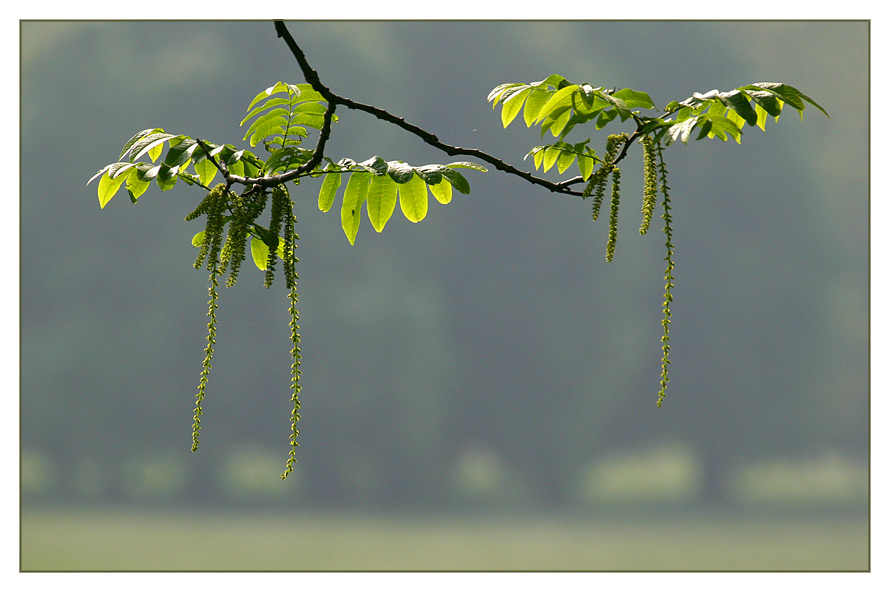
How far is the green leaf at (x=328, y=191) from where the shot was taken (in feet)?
4.17

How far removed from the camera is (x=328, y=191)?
1283mm

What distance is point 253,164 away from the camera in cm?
129

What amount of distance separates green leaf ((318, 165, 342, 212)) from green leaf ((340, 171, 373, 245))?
4 cm

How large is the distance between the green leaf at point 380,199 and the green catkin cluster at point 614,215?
0.33 metres

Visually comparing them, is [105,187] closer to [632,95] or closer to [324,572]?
[632,95]

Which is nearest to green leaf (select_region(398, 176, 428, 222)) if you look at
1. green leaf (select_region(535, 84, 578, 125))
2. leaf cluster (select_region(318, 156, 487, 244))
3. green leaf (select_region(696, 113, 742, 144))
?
leaf cluster (select_region(318, 156, 487, 244))

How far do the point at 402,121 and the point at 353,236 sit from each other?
7.8 inches

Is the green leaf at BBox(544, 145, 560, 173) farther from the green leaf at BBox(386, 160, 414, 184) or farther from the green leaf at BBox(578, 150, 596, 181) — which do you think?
the green leaf at BBox(386, 160, 414, 184)

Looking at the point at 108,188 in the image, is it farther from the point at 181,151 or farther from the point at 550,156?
the point at 550,156

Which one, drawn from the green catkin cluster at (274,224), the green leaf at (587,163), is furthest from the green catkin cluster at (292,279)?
the green leaf at (587,163)

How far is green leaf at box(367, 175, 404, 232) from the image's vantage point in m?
1.21

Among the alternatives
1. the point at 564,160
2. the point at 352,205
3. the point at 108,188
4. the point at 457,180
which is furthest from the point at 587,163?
the point at 108,188

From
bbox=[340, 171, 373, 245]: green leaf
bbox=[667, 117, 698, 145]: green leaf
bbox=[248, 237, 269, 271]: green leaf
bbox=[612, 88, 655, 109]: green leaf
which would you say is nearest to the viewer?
bbox=[667, 117, 698, 145]: green leaf
